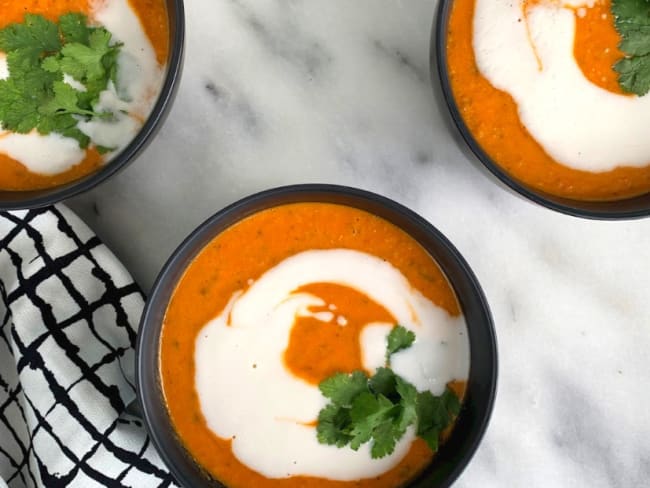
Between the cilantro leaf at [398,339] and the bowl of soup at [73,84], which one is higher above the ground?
the bowl of soup at [73,84]

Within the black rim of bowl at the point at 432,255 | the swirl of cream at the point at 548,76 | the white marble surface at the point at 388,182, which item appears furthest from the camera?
the white marble surface at the point at 388,182

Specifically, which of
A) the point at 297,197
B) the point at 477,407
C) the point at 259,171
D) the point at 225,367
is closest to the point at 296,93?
the point at 259,171

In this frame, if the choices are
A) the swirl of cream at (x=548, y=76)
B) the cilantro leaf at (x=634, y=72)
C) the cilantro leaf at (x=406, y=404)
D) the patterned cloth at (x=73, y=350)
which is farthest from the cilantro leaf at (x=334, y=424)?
the cilantro leaf at (x=634, y=72)

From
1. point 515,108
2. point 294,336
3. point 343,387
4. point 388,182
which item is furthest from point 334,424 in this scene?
point 515,108

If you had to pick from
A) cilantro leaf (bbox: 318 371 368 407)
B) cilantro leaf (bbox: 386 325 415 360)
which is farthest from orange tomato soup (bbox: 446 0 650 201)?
cilantro leaf (bbox: 318 371 368 407)

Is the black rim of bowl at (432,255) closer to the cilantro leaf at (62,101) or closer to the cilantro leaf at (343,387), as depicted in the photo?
the cilantro leaf at (343,387)

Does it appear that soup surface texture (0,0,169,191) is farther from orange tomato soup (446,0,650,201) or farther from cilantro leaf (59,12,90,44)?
orange tomato soup (446,0,650,201)

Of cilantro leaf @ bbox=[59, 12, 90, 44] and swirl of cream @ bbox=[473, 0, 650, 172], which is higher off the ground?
swirl of cream @ bbox=[473, 0, 650, 172]

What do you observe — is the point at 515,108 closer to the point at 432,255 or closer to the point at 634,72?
the point at 634,72
